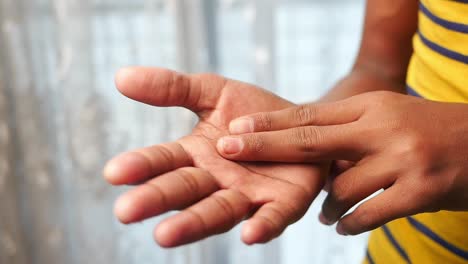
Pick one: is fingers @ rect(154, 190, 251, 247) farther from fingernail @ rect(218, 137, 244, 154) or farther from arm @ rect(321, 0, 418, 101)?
arm @ rect(321, 0, 418, 101)

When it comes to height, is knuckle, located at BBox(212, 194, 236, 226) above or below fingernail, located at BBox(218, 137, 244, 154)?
below

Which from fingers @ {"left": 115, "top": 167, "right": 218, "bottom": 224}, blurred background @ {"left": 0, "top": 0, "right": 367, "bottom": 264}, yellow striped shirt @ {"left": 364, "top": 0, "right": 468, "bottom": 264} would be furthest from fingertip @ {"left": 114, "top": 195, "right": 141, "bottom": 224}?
blurred background @ {"left": 0, "top": 0, "right": 367, "bottom": 264}

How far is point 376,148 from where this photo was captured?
512 mm

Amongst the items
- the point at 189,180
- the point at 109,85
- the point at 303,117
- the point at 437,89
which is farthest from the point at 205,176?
the point at 109,85

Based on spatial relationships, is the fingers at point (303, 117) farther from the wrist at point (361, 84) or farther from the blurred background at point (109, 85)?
the blurred background at point (109, 85)

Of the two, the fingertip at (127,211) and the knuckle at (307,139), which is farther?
the knuckle at (307,139)

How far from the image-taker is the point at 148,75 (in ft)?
1.81

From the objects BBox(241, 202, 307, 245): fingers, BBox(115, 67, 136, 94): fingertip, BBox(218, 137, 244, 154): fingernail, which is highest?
BBox(115, 67, 136, 94): fingertip

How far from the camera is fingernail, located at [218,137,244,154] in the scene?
1.74 feet

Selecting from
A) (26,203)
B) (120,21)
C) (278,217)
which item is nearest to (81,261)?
(26,203)

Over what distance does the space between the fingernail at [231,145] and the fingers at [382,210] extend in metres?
0.14

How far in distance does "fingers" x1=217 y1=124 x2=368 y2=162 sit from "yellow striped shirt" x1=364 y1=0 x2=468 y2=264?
0.59 ft


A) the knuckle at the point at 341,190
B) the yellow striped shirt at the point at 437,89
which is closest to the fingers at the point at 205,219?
the knuckle at the point at 341,190

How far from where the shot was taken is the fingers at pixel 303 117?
0.54 meters
